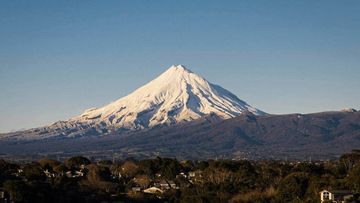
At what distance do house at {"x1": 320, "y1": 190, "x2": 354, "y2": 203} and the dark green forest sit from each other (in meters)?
0.47

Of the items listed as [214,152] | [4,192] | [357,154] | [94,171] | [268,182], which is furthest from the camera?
[214,152]

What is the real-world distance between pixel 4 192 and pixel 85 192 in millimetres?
7381

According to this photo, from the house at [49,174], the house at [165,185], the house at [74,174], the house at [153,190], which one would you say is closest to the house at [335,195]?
the house at [153,190]

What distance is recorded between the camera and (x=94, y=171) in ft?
211

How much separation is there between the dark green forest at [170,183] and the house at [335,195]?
18.3 inches

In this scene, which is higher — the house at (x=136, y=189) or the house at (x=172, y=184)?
the house at (x=172, y=184)

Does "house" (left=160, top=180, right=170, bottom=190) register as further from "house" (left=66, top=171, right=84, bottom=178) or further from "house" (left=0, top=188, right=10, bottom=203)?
"house" (left=0, top=188, right=10, bottom=203)

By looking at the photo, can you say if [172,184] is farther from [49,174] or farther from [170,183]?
[49,174]

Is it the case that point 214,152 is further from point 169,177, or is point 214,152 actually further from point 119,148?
point 169,177

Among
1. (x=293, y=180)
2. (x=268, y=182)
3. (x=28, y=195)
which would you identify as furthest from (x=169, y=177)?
(x=28, y=195)

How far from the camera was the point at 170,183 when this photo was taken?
63688 mm

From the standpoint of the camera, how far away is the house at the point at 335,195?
4812 cm

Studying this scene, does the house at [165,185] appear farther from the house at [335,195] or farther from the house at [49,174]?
the house at [335,195]

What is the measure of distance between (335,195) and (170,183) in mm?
18425
